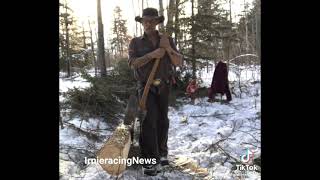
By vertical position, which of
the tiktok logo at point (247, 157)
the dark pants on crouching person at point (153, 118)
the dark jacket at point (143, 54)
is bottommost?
the tiktok logo at point (247, 157)

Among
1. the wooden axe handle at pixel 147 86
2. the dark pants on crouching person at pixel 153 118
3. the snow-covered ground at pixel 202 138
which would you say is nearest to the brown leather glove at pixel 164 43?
the wooden axe handle at pixel 147 86

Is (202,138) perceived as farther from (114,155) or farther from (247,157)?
(114,155)

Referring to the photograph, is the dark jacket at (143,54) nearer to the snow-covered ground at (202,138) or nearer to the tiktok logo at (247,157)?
the snow-covered ground at (202,138)

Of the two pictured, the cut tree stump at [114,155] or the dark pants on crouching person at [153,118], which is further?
the dark pants on crouching person at [153,118]

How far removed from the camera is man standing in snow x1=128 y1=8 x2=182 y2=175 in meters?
4.26

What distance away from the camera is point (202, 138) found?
201 inches

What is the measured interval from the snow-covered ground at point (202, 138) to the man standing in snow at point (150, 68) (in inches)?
12.5

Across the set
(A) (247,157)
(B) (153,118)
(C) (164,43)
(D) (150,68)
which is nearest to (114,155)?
(B) (153,118)

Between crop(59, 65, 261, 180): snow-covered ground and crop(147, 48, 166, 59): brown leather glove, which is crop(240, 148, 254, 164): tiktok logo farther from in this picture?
crop(147, 48, 166, 59): brown leather glove

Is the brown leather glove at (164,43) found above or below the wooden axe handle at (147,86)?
above

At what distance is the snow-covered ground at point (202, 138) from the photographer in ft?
14.1

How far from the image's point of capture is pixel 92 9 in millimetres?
4707
